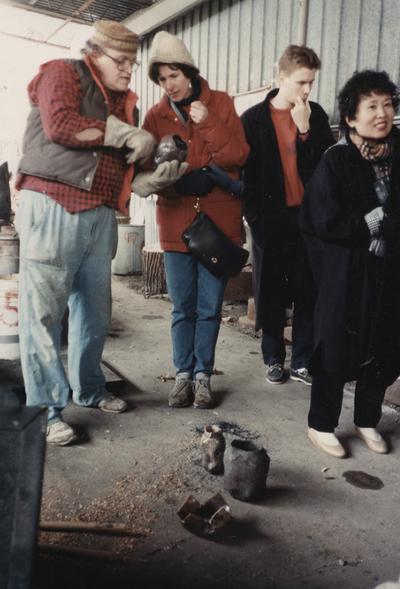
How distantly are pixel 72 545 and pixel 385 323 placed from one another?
186cm

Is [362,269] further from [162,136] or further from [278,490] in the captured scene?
[162,136]

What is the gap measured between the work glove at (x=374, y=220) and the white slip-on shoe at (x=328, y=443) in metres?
1.17

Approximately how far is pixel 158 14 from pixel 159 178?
597cm

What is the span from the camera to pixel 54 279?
2824 mm

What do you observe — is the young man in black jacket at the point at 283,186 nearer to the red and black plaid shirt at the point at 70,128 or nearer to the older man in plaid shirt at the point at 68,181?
the older man in plaid shirt at the point at 68,181

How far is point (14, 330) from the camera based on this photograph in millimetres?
3719

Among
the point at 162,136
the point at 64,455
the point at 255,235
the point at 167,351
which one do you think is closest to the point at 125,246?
the point at 167,351

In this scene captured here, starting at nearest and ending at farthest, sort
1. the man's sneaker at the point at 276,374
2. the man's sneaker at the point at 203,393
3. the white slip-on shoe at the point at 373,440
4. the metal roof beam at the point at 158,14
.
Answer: the white slip-on shoe at the point at 373,440
the man's sneaker at the point at 203,393
the man's sneaker at the point at 276,374
the metal roof beam at the point at 158,14

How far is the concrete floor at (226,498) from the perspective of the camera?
1.98 metres

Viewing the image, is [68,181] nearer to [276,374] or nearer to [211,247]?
[211,247]

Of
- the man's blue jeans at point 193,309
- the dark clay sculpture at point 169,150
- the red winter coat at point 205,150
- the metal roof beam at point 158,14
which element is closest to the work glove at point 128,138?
the dark clay sculpture at point 169,150

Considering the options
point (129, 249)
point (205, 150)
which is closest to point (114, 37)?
point (205, 150)

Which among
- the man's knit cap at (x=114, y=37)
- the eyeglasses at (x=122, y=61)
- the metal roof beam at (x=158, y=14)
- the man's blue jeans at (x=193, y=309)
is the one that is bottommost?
the man's blue jeans at (x=193, y=309)

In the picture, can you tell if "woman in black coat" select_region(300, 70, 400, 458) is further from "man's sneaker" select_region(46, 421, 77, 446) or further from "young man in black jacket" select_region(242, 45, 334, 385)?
"man's sneaker" select_region(46, 421, 77, 446)
